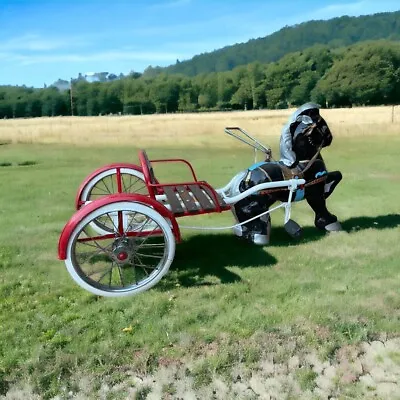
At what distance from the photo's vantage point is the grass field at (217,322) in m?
4.47

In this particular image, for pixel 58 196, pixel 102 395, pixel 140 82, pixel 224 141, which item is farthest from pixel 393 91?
pixel 102 395

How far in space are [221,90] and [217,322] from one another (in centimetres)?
13420

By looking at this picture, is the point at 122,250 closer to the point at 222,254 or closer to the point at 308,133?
the point at 222,254

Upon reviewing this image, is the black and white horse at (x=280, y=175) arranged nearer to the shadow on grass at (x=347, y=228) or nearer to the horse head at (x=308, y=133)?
the horse head at (x=308, y=133)

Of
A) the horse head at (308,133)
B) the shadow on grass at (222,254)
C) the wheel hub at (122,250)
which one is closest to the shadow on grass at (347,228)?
the shadow on grass at (222,254)

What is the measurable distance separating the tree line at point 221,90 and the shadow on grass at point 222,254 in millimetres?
105571

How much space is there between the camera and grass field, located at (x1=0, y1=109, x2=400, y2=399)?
4.47 m

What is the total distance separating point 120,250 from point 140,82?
14444cm

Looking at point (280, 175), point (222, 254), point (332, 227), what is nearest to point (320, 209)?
point (332, 227)

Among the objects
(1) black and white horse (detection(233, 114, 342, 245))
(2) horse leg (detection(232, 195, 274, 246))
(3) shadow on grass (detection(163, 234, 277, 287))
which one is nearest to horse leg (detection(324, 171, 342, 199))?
(1) black and white horse (detection(233, 114, 342, 245))

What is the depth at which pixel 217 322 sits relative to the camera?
17.6ft

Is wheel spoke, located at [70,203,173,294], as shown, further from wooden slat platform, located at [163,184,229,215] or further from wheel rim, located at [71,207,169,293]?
wooden slat platform, located at [163,184,229,215]

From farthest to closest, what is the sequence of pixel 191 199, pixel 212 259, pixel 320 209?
pixel 320 209 → pixel 212 259 → pixel 191 199

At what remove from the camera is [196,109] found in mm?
133000
